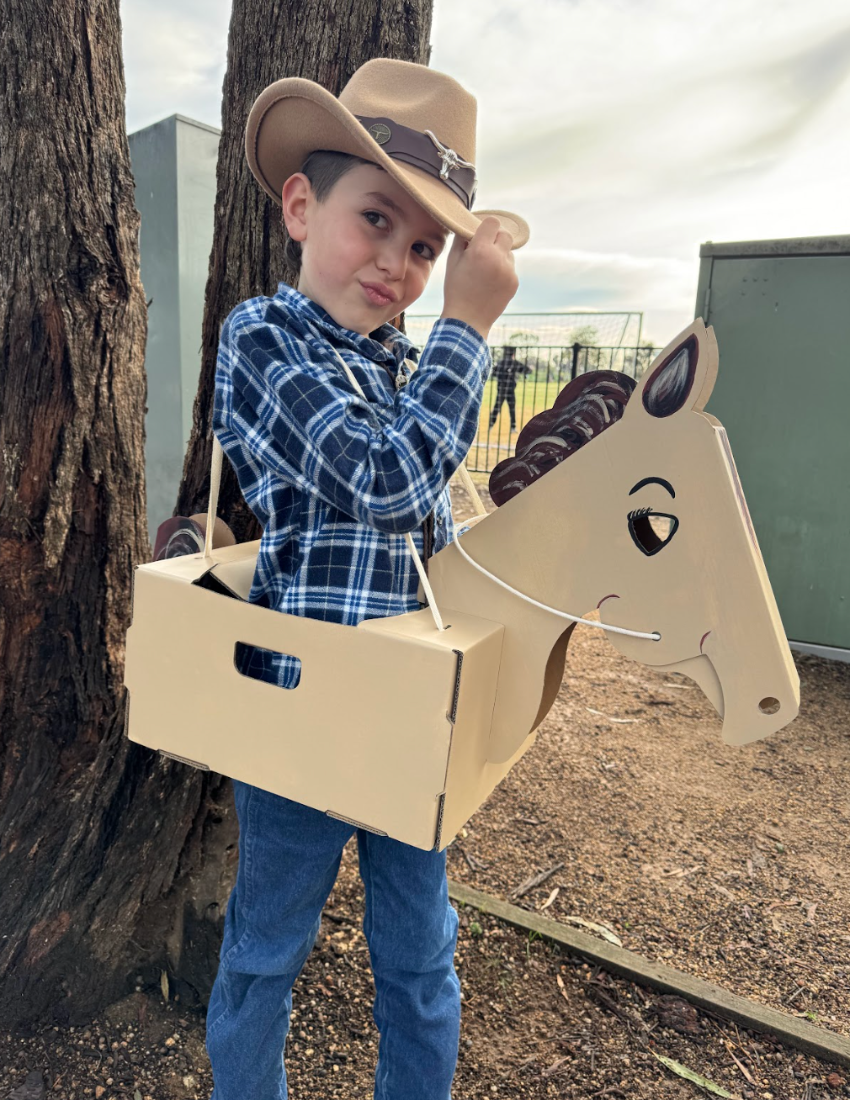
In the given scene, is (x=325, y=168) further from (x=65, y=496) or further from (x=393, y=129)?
(x=65, y=496)

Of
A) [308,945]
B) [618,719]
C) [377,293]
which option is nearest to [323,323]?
[377,293]

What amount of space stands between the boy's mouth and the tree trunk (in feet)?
2.12

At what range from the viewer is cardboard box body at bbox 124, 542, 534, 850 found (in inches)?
42.2

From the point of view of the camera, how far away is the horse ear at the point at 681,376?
3.21 feet

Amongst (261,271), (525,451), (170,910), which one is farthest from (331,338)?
(170,910)

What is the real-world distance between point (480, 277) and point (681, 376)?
344 mm

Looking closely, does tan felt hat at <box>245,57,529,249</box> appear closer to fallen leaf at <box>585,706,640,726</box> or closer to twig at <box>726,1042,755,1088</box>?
twig at <box>726,1042,755,1088</box>

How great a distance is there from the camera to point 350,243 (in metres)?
1.22

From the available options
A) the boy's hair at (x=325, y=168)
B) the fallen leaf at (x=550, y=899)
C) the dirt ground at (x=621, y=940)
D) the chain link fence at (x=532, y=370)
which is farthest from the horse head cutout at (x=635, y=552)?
the chain link fence at (x=532, y=370)

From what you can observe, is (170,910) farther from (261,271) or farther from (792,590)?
(792,590)

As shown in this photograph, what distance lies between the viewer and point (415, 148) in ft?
3.99

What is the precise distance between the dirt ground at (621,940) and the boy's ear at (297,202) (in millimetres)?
1895

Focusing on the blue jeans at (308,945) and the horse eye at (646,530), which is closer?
the horse eye at (646,530)

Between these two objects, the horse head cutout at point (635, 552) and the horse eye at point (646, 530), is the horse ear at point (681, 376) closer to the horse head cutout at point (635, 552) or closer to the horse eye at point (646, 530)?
the horse head cutout at point (635, 552)
